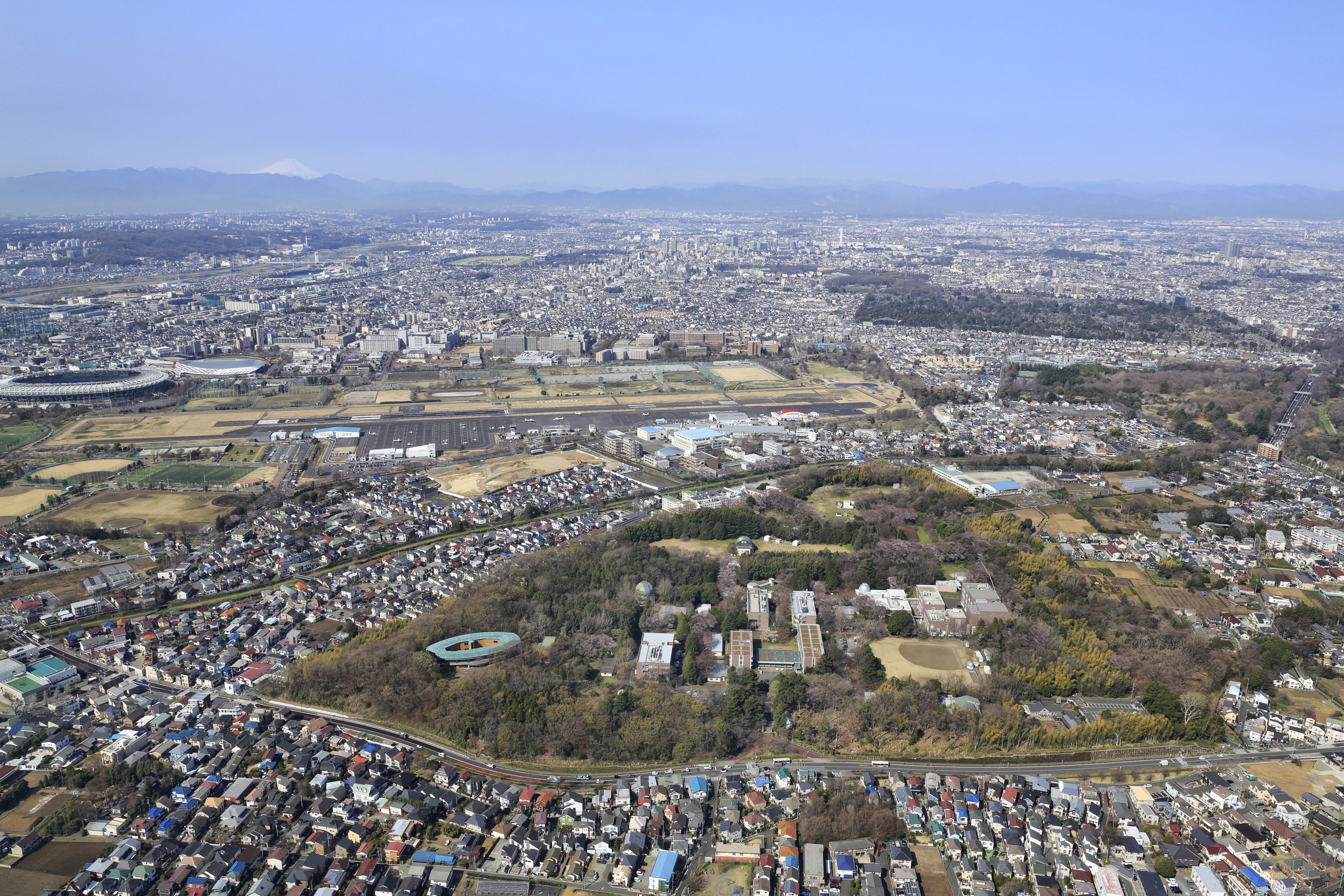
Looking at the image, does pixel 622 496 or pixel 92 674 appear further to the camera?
pixel 622 496

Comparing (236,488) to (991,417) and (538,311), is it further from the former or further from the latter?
(538,311)

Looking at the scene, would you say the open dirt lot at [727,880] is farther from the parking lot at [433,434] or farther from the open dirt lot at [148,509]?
the parking lot at [433,434]

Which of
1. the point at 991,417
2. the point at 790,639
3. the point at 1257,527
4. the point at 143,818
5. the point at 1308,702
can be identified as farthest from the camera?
the point at 991,417

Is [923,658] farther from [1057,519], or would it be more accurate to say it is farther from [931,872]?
[1057,519]

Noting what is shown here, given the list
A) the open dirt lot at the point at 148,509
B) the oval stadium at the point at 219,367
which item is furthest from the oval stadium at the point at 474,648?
the oval stadium at the point at 219,367

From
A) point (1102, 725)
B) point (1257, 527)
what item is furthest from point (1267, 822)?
point (1257, 527)

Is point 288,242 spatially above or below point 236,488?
above

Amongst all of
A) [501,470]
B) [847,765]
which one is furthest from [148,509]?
[847,765]

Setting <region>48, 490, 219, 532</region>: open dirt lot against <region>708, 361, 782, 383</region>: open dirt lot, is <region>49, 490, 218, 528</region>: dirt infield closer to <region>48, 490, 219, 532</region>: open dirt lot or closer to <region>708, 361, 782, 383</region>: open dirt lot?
<region>48, 490, 219, 532</region>: open dirt lot

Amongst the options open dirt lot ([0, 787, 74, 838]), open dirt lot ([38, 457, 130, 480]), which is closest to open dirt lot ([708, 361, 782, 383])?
open dirt lot ([38, 457, 130, 480])
